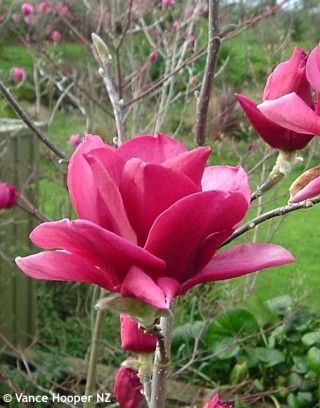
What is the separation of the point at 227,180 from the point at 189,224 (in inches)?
2.1

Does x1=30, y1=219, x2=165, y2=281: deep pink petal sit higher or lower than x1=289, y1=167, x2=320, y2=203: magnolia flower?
higher

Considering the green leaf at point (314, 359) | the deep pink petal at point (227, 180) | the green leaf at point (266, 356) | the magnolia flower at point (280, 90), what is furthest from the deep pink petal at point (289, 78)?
the green leaf at point (266, 356)

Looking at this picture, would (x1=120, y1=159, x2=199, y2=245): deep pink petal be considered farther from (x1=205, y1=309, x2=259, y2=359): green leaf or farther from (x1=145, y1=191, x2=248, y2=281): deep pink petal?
(x1=205, y1=309, x2=259, y2=359): green leaf

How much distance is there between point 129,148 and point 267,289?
3.93 metres

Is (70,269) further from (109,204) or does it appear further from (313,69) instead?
(313,69)

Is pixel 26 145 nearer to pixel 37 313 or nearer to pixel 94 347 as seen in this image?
pixel 37 313

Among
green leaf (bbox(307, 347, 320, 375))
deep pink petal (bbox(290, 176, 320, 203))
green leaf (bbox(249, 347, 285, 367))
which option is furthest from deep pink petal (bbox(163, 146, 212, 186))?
green leaf (bbox(249, 347, 285, 367))

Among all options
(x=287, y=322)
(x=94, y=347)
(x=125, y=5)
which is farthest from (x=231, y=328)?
(x=94, y=347)

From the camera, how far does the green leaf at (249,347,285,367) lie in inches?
121

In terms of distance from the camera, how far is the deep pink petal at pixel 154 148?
50 centimetres

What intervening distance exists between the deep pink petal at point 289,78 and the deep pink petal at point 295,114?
0.06 m

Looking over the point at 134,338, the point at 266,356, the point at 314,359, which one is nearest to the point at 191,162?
the point at 134,338

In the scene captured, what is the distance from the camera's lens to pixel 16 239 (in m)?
3.23

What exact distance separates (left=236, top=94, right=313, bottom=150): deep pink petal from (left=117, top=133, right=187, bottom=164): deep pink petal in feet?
0.37
